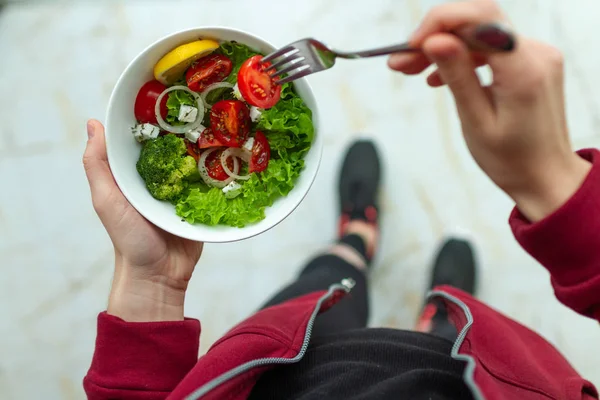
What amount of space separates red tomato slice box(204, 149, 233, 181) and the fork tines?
199 millimetres

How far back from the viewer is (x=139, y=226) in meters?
0.80

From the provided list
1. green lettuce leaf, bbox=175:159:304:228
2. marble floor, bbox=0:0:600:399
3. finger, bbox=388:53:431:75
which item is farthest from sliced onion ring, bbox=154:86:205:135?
marble floor, bbox=0:0:600:399

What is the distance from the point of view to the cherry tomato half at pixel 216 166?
2.81ft

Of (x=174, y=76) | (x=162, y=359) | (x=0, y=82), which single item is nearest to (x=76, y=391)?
(x=162, y=359)

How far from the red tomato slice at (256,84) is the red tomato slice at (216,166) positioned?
0.13 meters

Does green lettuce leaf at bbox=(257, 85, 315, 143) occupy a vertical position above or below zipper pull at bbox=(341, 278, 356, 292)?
above

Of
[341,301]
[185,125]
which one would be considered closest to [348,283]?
[341,301]

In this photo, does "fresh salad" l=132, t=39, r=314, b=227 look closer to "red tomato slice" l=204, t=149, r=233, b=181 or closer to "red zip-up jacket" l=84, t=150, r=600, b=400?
"red tomato slice" l=204, t=149, r=233, b=181

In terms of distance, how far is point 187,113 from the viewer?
0.83 metres

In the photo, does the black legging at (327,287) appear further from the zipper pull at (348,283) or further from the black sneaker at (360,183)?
the black sneaker at (360,183)

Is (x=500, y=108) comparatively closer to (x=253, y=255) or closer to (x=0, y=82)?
(x=253, y=255)

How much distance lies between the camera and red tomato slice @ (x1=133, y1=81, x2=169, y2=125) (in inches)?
31.6

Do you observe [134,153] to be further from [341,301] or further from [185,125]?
[341,301]

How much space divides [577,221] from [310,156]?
394mm
